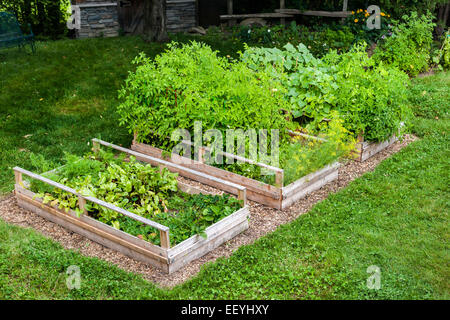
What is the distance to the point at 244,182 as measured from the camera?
6.96 m

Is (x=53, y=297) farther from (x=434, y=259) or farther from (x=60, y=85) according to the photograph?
(x=60, y=85)

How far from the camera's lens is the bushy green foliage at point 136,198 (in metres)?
5.81

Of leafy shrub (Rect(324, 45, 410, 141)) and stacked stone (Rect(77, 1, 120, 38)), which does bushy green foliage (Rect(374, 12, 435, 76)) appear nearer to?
leafy shrub (Rect(324, 45, 410, 141))

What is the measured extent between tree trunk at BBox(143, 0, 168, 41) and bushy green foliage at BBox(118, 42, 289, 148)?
537cm

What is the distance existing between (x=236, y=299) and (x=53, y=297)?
1826 mm

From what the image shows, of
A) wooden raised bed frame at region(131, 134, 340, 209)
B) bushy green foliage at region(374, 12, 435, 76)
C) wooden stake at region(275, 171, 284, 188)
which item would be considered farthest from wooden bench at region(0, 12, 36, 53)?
bushy green foliage at region(374, 12, 435, 76)

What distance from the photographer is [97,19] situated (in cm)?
1416

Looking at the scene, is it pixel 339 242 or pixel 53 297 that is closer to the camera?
pixel 53 297

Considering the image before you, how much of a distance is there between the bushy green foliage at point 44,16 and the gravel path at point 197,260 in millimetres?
8401

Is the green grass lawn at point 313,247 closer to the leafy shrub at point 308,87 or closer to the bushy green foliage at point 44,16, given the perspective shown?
the leafy shrub at point 308,87

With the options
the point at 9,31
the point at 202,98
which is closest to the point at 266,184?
the point at 202,98
